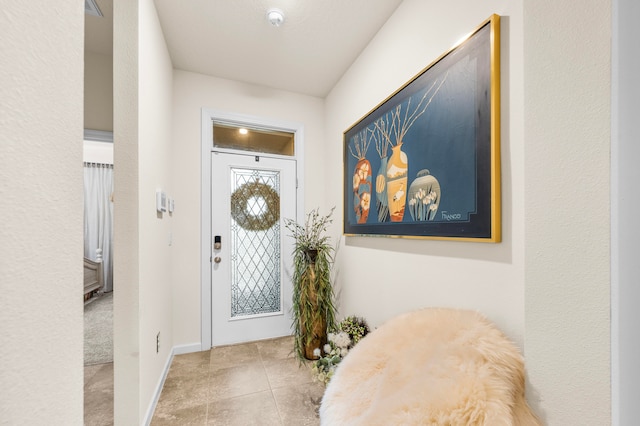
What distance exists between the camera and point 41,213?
50 centimetres

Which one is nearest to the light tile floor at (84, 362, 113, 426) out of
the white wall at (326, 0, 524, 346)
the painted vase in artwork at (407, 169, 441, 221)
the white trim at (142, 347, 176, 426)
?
the white trim at (142, 347, 176, 426)

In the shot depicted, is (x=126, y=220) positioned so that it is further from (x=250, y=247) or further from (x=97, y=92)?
(x=97, y=92)

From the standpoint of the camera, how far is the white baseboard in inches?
61.1

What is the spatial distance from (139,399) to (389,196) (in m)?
1.81

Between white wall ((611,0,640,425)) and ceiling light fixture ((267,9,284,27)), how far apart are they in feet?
5.75

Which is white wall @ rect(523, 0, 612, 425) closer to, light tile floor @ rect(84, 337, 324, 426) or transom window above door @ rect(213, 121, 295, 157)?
light tile floor @ rect(84, 337, 324, 426)

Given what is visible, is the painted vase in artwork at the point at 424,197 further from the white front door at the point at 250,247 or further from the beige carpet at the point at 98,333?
the beige carpet at the point at 98,333

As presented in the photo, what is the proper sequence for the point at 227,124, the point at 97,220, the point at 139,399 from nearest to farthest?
the point at 139,399 < the point at 227,124 < the point at 97,220

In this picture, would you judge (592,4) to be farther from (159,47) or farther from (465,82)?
(159,47)

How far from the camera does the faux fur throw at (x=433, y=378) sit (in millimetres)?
766

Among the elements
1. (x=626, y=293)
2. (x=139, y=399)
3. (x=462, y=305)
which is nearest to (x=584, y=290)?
Result: (x=626, y=293)

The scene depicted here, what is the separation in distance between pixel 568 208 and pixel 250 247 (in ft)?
8.02

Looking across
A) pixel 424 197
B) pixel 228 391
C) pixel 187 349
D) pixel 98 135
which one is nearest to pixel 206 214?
pixel 98 135

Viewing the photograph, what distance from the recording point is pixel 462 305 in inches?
49.9
